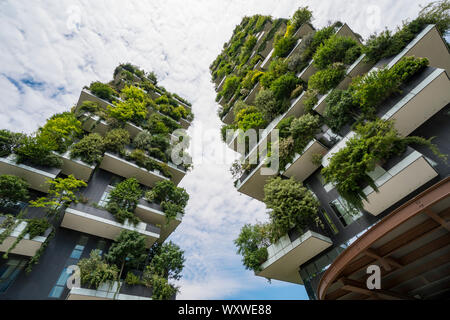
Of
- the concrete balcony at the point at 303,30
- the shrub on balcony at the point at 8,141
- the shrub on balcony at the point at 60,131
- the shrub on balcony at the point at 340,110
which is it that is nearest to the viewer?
the shrub on balcony at the point at 340,110

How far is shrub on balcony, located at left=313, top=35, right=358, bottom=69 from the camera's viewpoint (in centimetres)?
1275

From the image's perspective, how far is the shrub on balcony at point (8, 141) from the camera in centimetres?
1211

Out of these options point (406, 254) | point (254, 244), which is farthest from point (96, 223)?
point (406, 254)

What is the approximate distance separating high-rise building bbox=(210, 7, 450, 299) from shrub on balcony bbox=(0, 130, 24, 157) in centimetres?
1553

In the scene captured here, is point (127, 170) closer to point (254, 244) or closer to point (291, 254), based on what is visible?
point (254, 244)

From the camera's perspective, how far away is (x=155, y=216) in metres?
16.0

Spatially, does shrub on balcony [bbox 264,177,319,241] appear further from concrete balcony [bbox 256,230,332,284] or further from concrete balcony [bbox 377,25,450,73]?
concrete balcony [bbox 377,25,450,73]

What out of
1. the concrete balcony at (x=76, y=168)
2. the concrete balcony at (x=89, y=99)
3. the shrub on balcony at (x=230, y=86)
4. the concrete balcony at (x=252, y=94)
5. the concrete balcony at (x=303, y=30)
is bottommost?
the concrete balcony at (x=76, y=168)

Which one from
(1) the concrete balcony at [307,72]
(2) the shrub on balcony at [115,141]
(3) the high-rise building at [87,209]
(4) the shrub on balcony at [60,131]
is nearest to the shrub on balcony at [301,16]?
(1) the concrete balcony at [307,72]

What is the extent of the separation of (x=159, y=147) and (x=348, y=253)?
61.5ft

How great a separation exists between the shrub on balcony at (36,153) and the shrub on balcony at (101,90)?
9.55m

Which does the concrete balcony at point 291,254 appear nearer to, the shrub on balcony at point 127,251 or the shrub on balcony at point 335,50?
the shrub on balcony at point 127,251

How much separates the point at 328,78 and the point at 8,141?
2172 cm

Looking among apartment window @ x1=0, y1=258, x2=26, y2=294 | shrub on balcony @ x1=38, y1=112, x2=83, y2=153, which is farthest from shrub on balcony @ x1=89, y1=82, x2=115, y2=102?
apartment window @ x1=0, y1=258, x2=26, y2=294
